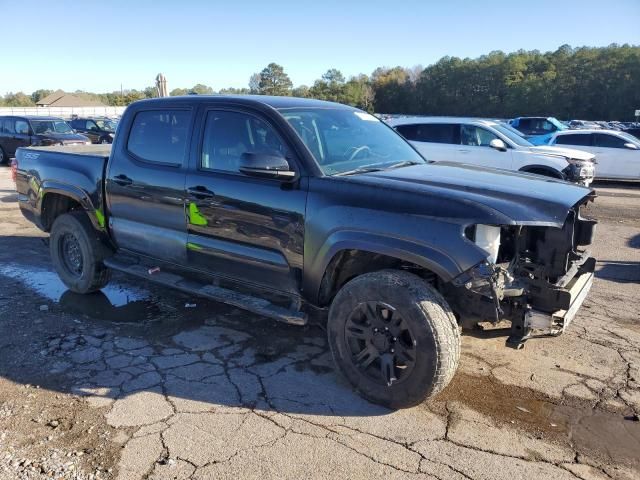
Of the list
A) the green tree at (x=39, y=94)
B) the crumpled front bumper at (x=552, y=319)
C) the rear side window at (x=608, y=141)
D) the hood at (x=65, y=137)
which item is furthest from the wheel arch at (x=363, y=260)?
the green tree at (x=39, y=94)

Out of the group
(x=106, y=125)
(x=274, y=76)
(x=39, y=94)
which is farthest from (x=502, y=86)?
(x=39, y=94)

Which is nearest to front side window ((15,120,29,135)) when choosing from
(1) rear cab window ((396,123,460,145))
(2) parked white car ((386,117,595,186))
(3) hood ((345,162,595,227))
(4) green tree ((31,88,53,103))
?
(2) parked white car ((386,117,595,186))

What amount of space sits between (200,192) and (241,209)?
18.1 inches

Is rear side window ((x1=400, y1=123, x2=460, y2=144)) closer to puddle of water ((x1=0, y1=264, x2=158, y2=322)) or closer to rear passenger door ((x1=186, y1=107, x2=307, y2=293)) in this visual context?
puddle of water ((x1=0, y1=264, x2=158, y2=322))

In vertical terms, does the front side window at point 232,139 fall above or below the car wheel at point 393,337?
above

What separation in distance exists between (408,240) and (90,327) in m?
3.05

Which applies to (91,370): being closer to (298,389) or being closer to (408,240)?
(298,389)

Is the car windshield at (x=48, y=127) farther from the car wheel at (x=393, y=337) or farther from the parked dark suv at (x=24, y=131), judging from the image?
the car wheel at (x=393, y=337)

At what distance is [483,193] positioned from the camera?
10.7 ft

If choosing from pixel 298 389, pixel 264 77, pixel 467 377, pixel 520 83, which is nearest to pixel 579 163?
pixel 467 377

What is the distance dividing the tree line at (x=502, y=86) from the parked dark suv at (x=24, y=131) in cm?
4304

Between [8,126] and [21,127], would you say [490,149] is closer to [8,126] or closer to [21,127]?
[21,127]

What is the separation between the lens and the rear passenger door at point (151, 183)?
436cm

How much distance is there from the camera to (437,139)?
1240 cm
